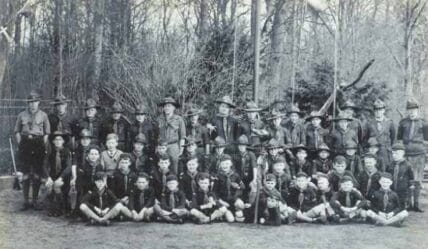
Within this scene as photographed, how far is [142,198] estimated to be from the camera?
8695 millimetres

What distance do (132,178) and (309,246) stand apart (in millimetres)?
2998

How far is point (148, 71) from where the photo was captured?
40.0ft

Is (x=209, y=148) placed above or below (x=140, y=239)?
above

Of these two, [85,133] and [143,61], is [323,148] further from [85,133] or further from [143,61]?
[143,61]

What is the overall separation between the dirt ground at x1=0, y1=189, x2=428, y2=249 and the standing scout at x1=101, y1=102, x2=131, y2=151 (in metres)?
2.04

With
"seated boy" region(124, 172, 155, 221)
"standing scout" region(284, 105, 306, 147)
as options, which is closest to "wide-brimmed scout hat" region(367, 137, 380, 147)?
"standing scout" region(284, 105, 306, 147)

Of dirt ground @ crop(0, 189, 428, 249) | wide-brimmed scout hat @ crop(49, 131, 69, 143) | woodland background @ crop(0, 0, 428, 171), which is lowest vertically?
dirt ground @ crop(0, 189, 428, 249)

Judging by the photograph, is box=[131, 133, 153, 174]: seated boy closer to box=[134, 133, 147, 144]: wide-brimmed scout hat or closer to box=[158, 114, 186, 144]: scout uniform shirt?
box=[134, 133, 147, 144]: wide-brimmed scout hat

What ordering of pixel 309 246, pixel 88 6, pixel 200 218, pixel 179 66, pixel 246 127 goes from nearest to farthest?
pixel 309 246 < pixel 200 218 < pixel 246 127 < pixel 179 66 < pixel 88 6

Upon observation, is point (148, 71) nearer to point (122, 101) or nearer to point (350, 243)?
point (122, 101)

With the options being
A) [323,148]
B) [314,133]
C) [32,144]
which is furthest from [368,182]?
[32,144]

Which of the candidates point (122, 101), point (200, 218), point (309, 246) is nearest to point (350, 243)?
point (309, 246)

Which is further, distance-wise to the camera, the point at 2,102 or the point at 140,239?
the point at 2,102

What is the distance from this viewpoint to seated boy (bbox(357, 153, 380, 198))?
909 centimetres
